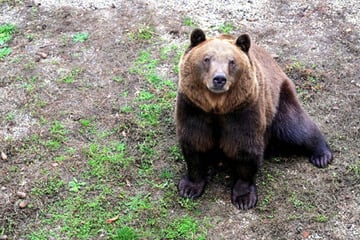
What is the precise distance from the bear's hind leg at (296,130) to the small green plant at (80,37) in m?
2.95

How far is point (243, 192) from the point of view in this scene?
512cm

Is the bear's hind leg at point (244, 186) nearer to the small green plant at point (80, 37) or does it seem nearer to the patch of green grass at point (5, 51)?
the small green plant at point (80, 37)

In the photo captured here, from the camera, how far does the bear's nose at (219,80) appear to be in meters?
4.33

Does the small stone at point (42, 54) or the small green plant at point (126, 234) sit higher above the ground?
the small green plant at point (126, 234)

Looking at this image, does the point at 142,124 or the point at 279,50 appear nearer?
the point at 142,124

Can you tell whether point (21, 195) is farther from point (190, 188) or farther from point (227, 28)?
point (227, 28)

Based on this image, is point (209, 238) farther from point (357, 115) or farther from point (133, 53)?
point (133, 53)

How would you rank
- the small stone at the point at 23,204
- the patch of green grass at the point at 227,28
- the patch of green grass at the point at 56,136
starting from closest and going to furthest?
the small stone at the point at 23,204 → the patch of green grass at the point at 56,136 → the patch of green grass at the point at 227,28

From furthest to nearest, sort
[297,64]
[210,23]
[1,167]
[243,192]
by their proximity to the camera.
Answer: [210,23], [297,64], [1,167], [243,192]

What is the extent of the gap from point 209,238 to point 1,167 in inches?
82.2

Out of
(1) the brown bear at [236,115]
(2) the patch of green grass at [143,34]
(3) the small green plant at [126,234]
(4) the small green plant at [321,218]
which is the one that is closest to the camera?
(1) the brown bear at [236,115]

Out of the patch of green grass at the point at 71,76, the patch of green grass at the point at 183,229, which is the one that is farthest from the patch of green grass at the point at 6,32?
the patch of green grass at the point at 183,229

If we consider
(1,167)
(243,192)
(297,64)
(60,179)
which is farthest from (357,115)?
(1,167)

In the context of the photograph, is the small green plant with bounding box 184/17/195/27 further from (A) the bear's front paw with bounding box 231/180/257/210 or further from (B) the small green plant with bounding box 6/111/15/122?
(A) the bear's front paw with bounding box 231/180/257/210
